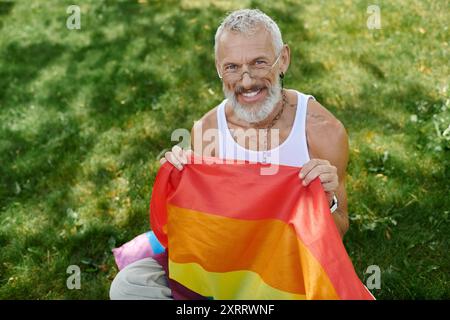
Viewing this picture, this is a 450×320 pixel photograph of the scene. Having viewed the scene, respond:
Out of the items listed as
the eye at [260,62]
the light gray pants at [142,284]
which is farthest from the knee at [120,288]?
the eye at [260,62]

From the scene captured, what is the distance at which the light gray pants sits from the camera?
314cm

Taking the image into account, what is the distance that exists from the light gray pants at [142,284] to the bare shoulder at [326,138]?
1.18 meters

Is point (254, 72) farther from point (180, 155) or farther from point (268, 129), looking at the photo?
point (180, 155)

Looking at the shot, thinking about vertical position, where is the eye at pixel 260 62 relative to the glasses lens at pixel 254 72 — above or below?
above

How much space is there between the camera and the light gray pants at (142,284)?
314 centimetres

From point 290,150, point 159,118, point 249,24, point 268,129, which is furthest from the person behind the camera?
point 159,118

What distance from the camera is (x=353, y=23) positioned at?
6.46 m

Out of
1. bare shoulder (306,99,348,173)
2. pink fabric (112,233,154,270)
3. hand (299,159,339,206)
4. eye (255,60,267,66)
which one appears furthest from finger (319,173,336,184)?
pink fabric (112,233,154,270)

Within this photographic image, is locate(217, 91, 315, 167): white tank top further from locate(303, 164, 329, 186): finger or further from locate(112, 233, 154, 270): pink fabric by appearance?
locate(112, 233, 154, 270): pink fabric

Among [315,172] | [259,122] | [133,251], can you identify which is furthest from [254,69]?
[133,251]

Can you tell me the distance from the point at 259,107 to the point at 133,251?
150 cm

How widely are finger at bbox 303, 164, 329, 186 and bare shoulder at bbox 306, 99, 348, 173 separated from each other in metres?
0.50

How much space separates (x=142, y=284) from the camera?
10.4 feet

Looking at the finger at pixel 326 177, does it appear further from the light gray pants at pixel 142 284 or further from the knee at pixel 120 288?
the knee at pixel 120 288
